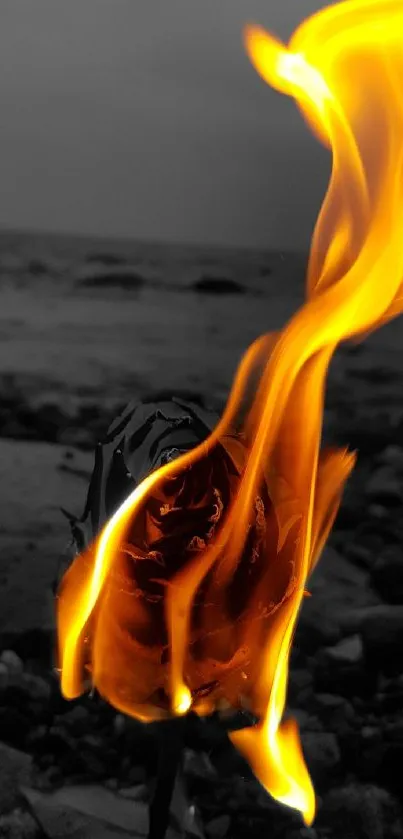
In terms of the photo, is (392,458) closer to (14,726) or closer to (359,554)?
(359,554)

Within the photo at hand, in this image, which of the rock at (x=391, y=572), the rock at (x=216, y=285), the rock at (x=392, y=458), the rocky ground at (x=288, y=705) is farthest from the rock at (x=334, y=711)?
the rock at (x=216, y=285)

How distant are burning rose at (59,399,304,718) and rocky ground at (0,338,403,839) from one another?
10 cm

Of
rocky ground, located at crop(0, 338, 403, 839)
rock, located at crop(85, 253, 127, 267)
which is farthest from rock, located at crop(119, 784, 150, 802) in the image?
rock, located at crop(85, 253, 127, 267)

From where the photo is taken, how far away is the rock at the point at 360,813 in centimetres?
70

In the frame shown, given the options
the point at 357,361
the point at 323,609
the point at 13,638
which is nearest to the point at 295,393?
the point at 357,361

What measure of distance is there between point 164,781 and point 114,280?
1.39ft

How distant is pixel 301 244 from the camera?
28.0 inches

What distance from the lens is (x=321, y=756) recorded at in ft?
2.38

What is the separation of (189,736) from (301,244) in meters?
0.43

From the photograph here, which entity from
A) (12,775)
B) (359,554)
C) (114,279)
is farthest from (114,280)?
(12,775)

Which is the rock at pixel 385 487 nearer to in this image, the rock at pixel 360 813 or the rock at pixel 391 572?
the rock at pixel 391 572

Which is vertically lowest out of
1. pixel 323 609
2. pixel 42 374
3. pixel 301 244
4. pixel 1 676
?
pixel 1 676

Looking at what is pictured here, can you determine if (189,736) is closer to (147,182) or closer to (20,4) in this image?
(147,182)

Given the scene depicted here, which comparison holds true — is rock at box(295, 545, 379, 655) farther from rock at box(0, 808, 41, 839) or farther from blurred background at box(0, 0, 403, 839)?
rock at box(0, 808, 41, 839)
